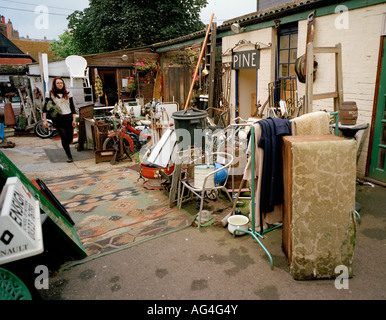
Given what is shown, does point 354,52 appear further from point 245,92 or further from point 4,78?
point 4,78

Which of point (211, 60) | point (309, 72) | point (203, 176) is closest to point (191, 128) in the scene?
point (203, 176)

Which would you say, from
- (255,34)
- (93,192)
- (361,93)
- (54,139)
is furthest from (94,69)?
(361,93)

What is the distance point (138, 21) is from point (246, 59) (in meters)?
11.9

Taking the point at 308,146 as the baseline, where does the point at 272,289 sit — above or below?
below

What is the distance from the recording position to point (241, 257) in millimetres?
3520

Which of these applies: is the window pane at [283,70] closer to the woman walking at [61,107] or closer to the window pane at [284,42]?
the window pane at [284,42]

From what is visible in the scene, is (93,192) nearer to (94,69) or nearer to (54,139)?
(54,139)

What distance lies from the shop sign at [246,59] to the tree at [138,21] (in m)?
10.5

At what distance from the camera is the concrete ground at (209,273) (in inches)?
115

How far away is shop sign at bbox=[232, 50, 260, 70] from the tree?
10.5 m

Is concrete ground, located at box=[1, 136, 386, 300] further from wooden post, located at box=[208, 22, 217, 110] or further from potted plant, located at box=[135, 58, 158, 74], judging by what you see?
potted plant, located at box=[135, 58, 158, 74]

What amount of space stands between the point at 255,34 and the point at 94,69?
9.40 meters

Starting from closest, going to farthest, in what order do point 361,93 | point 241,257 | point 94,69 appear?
point 241,257 < point 361,93 < point 94,69
